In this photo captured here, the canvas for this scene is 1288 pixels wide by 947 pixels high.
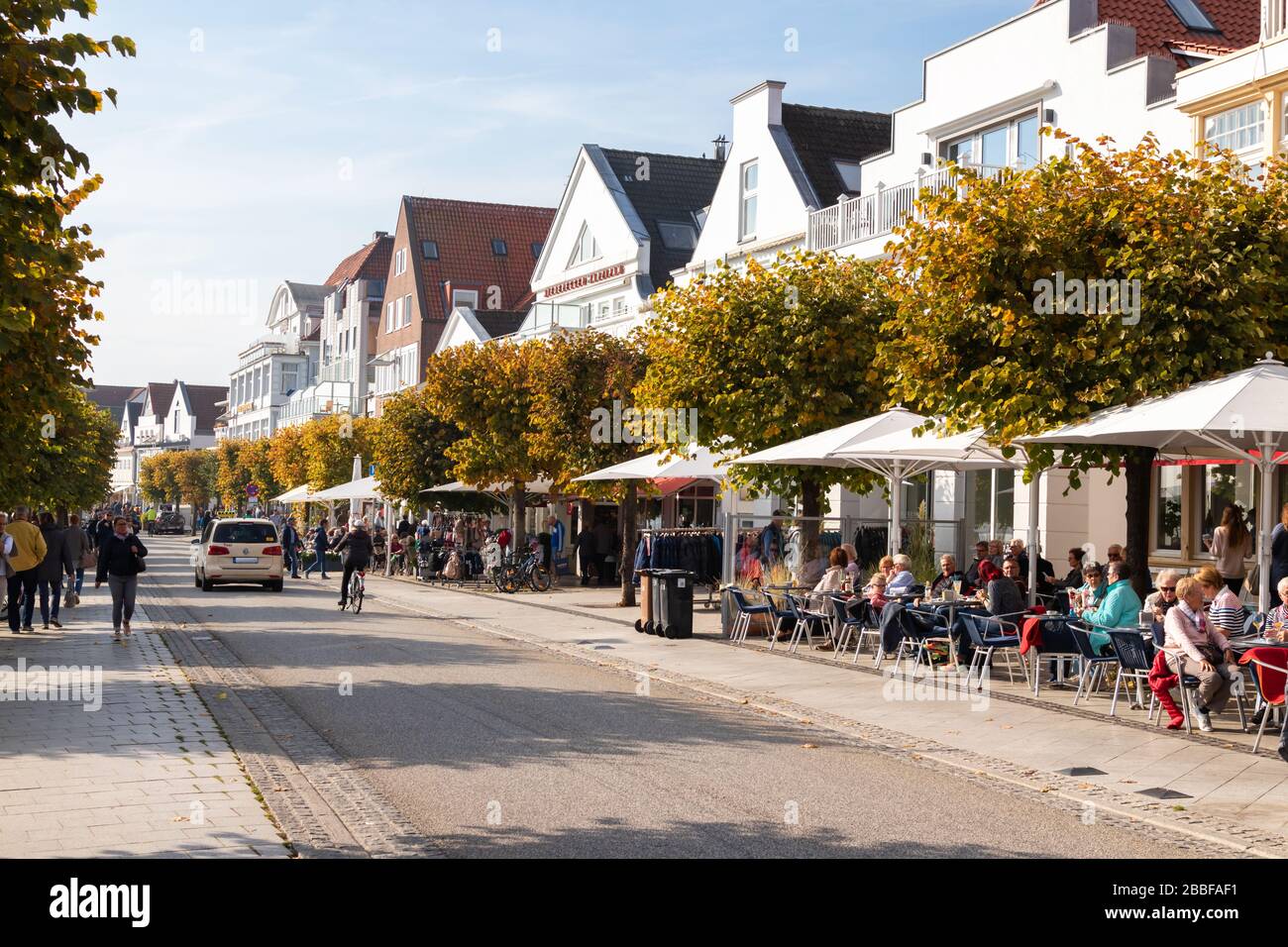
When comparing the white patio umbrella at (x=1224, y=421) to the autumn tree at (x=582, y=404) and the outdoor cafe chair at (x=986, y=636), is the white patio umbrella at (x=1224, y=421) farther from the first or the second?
the autumn tree at (x=582, y=404)

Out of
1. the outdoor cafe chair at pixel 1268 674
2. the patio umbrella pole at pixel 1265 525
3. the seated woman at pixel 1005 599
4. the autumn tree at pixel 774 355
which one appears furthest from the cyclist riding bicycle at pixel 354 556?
the outdoor cafe chair at pixel 1268 674

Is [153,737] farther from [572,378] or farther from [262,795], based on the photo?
[572,378]

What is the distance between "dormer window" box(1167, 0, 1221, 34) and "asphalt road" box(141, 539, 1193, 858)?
18.2m

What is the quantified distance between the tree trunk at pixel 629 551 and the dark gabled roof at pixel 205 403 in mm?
122514

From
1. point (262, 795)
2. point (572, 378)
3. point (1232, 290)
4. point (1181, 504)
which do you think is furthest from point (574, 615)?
point (262, 795)

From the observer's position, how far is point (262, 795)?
882 cm

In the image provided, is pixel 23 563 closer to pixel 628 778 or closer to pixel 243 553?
pixel 628 778

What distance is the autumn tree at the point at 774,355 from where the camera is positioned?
2230cm

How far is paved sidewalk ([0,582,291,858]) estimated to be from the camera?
289 inches

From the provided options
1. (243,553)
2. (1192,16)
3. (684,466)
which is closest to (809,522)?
(684,466)

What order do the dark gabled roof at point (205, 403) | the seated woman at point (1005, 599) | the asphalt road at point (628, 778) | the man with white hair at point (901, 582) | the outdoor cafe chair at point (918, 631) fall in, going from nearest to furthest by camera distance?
the asphalt road at point (628, 778)
the seated woman at point (1005, 599)
the outdoor cafe chair at point (918, 631)
the man with white hair at point (901, 582)
the dark gabled roof at point (205, 403)

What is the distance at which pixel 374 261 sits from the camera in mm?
85688

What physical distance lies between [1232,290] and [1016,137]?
13487mm

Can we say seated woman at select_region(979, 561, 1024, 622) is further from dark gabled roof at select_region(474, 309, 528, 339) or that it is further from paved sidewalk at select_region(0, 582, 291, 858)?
dark gabled roof at select_region(474, 309, 528, 339)
